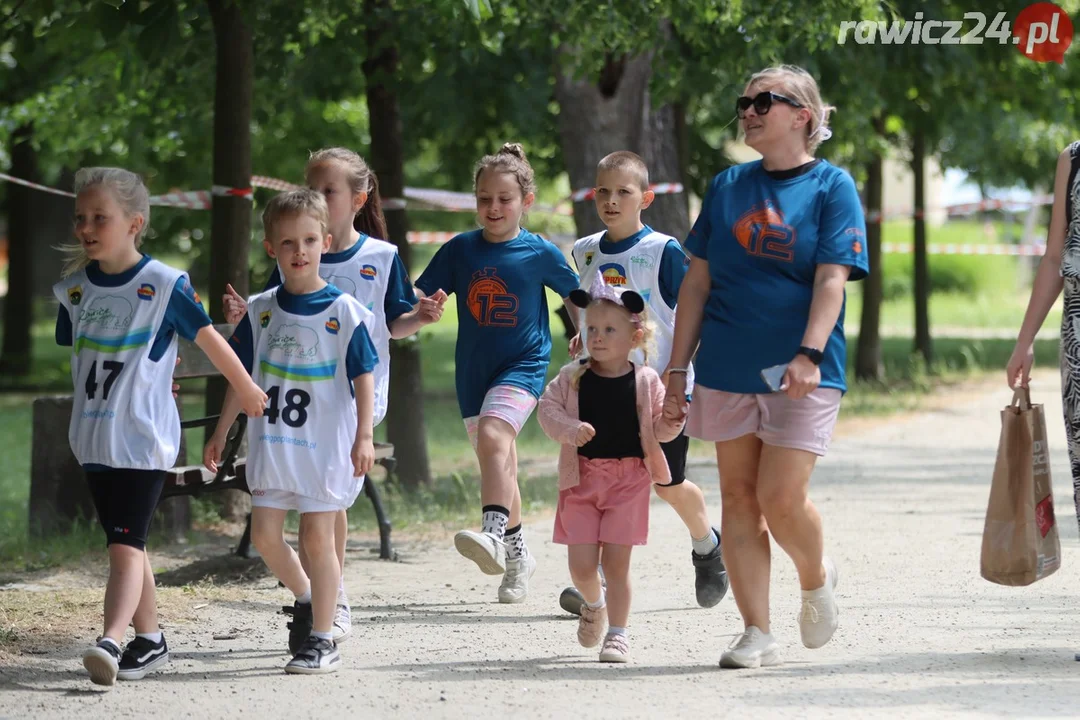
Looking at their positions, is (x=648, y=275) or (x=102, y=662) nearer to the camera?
(x=102, y=662)

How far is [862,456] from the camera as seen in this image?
11781 mm

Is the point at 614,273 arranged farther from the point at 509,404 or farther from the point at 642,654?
the point at 642,654

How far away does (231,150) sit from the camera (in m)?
8.82

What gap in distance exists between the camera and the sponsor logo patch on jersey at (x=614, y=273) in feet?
21.1

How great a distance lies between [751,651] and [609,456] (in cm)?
80

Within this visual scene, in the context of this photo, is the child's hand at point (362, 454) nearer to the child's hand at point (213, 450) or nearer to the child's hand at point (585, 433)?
the child's hand at point (213, 450)

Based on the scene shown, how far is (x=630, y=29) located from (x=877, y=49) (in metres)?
4.81

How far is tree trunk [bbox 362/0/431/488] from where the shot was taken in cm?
1004

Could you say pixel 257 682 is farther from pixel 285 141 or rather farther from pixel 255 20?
pixel 285 141

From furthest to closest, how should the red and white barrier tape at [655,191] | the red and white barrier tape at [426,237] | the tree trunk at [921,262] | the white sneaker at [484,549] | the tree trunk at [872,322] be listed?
the red and white barrier tape at [426,237], the tree trunk at [921,262], the tree trunk at [872,322], the red and white barrier tape at [655,191], the white sneaker at [484,549]

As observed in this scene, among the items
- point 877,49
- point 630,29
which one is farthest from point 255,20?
point 877,49

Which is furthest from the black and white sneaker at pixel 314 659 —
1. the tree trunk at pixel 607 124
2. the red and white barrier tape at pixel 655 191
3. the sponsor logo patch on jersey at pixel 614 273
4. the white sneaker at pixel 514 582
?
the tree trunk at pixel 607 124

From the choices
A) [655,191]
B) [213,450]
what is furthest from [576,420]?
[655,191]

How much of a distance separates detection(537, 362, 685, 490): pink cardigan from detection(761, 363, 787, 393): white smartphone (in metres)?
0.46
